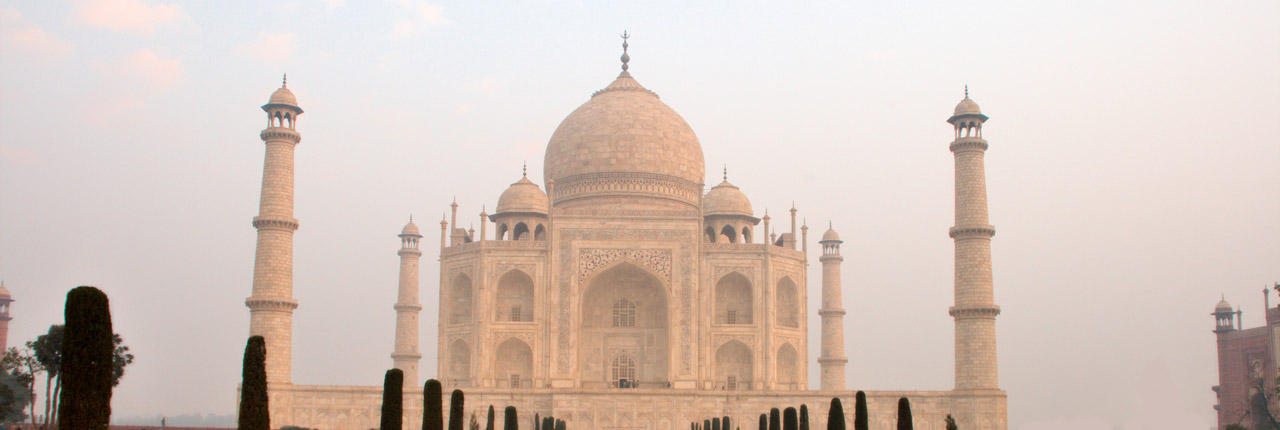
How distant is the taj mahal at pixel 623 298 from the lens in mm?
28891

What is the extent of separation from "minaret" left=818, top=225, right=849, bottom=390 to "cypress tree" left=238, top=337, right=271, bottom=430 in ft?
87.1

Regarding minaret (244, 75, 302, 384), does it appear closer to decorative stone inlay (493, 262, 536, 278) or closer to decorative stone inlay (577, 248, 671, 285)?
decorative stone inlay (493, 262, 536, 278)

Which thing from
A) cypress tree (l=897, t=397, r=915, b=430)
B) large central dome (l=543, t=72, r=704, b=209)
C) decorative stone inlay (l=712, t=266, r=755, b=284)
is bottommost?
cypress tree (l=897, t=397, r=915, b=430)

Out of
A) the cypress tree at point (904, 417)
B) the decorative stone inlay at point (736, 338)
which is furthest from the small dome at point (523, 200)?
the cypress tree at point (904, 417)

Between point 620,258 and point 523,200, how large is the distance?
382cm

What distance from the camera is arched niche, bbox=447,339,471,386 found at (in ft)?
107

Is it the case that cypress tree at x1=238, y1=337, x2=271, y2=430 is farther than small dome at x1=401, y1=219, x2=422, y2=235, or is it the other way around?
small dome at x1=401, y1=219, x2=422, y2=235

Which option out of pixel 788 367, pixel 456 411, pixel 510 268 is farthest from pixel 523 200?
pixel 456 411

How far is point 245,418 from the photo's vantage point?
14234 mm

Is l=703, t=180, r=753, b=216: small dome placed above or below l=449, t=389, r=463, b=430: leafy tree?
above

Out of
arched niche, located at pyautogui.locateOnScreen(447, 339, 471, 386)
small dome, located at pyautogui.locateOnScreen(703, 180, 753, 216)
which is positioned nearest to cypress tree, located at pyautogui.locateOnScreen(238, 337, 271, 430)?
arched niche, located at pyautogui.locateOnScreen(447, 339, 471, 386)

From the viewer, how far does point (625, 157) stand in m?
35.9

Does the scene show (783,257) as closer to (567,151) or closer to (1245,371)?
(567,151)

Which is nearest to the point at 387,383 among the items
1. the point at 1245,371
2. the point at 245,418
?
the point at 245,418
